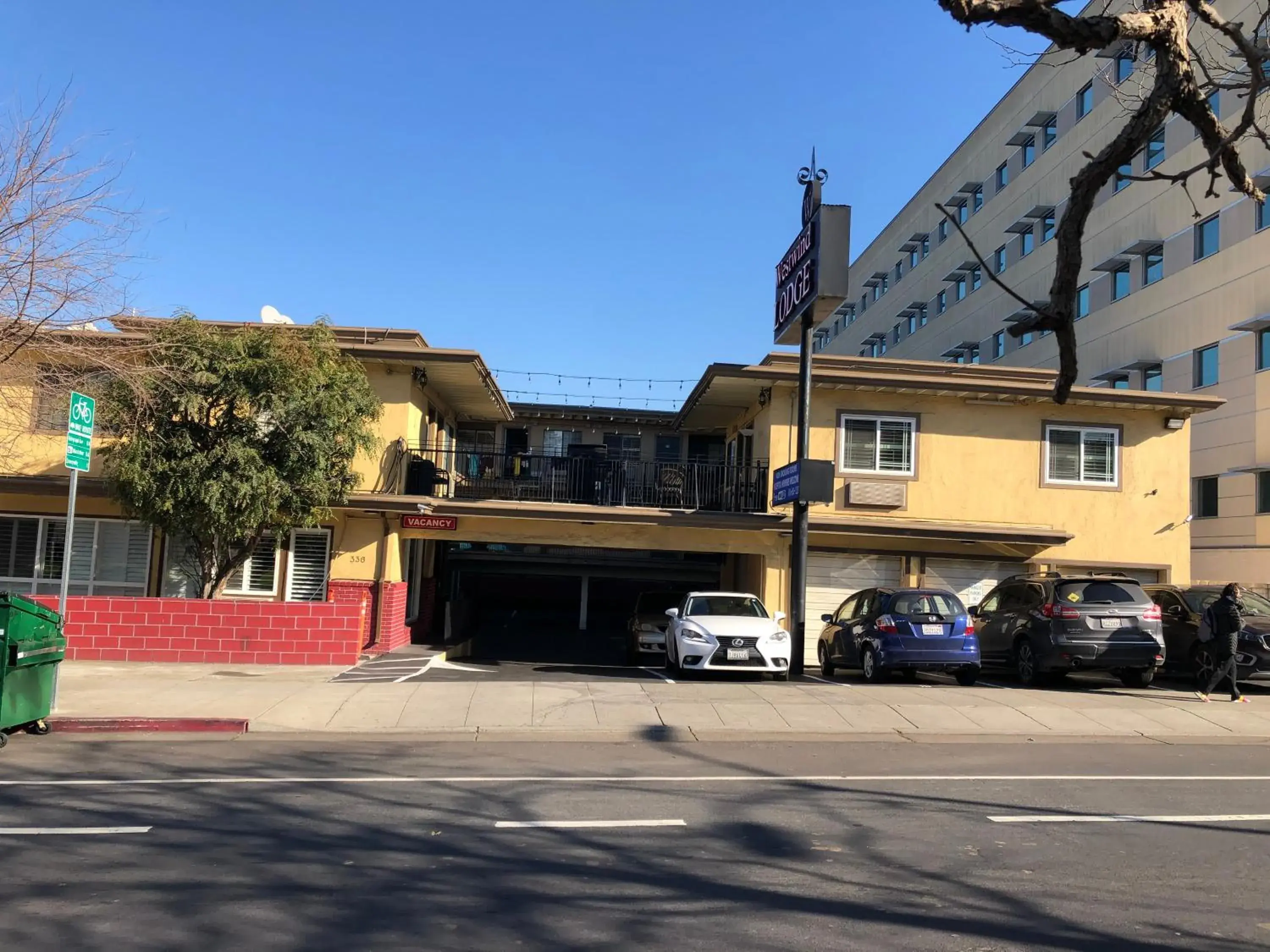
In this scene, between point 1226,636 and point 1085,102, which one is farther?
point 1085,102

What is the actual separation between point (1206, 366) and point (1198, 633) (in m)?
20.9

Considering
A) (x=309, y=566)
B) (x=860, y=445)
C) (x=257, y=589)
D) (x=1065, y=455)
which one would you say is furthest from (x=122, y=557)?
(x=1065, y=455)

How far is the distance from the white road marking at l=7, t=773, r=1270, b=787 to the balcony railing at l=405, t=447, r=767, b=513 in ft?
38.7

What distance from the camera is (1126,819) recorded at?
729cm

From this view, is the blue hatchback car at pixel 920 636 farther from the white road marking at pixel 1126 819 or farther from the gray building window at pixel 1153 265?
the gray building window at pixel 1153 265

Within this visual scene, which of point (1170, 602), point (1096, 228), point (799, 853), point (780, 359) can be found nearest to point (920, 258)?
point (1096, 228)

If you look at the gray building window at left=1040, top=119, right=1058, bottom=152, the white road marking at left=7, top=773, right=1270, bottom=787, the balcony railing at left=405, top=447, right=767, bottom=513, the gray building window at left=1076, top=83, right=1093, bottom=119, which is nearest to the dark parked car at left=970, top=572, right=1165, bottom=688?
the white road marking at left=7, top=773, right=1270, bottom=787

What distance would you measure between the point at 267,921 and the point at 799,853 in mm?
3090

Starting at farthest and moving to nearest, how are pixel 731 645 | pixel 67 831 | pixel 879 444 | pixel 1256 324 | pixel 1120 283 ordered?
pixel 1120 283 < pixel 1256 324 < pixel 879 444 < pixel 731 645 < pixel 67 831

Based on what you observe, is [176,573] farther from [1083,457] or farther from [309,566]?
[1083,457]

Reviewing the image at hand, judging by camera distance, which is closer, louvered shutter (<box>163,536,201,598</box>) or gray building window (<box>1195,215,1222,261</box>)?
louvered shutter (<box>163,536,201,598</box>)

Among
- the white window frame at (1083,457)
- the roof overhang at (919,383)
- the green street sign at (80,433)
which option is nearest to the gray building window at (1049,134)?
the roof overhang at (919,383)

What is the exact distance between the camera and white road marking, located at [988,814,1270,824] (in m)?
7.20

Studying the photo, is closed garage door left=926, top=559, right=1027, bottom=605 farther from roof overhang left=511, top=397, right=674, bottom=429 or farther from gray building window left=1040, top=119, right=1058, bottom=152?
gray building window left=1040, top=119, right=1058, bottom=152
